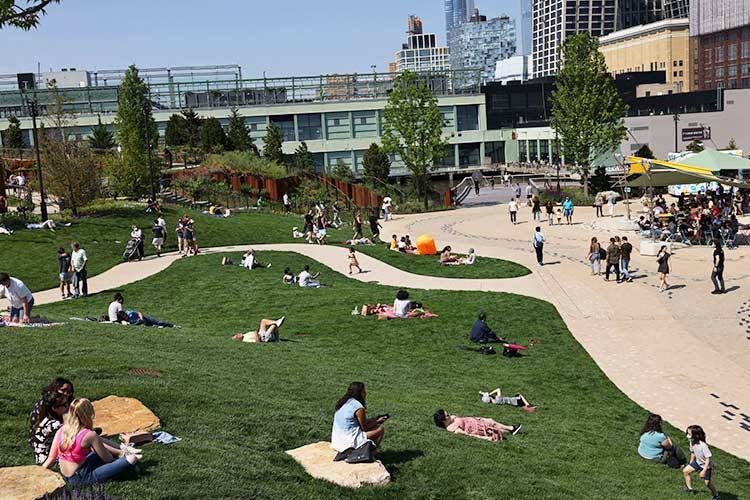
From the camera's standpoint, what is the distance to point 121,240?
106 feet

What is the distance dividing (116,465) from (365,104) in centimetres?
7129

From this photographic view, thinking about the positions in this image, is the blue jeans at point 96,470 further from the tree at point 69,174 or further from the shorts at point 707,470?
the tree at point 69,174

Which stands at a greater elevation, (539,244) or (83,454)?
(83,454)

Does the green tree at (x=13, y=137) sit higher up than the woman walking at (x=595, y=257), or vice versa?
the green tree at (x=13, y=137)

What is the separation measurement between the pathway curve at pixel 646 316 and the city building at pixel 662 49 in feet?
458

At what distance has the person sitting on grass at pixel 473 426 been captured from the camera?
12.0 m

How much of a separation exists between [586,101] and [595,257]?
2731 centimetres

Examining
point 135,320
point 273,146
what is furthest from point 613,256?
point 273,146

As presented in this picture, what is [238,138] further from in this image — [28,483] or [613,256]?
[28,483]

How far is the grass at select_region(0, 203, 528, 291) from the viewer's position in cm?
2777

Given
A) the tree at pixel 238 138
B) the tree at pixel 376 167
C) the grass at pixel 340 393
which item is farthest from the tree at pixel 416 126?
the grass at pixel 340 393

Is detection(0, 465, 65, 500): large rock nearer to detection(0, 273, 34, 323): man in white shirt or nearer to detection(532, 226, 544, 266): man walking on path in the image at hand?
detection(0, 273, 34, 323): man in white shirt

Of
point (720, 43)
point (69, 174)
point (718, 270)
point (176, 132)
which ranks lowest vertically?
point (718, 270)

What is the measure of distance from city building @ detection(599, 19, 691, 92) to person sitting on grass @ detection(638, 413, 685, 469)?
158 meters
